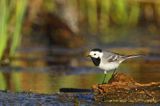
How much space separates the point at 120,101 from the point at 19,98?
4.31 feet

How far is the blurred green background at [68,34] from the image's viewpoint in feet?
40.8

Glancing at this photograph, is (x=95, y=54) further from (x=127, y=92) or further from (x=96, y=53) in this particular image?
(x=127, y=92)

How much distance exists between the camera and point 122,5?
17.6m

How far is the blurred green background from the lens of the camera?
12.4 metres

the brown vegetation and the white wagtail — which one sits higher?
the white wagtail

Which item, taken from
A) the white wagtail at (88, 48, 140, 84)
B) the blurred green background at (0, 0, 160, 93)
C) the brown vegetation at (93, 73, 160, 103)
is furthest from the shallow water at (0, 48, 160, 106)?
the white wagtail at (88, 48, 140, 84)

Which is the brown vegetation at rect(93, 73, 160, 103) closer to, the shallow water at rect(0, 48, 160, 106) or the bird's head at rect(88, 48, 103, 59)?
the shallow water at rect(0, 48, 160, 106)

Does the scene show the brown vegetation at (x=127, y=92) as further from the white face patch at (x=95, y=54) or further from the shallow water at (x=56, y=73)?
the white face patch at (x=95, y=54)

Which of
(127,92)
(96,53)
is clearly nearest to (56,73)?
(96,53)

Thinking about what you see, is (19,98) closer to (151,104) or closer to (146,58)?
(151,104)

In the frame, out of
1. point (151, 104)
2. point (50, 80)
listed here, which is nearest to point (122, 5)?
point (50, 80)

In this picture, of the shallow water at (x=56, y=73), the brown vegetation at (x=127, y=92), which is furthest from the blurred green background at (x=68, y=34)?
the brown vegetation at (x=127, y=92)

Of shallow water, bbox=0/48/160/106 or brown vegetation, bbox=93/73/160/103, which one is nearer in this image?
brown vegetation, bbox=93/73/160/103

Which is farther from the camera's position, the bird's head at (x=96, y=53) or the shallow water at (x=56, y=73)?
the bird's head at (x=96, y=53)
